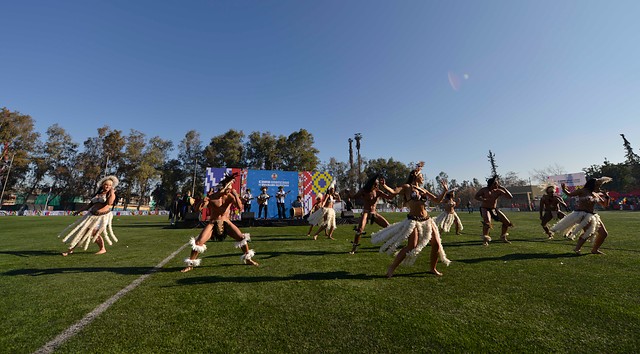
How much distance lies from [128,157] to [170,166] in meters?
7.43

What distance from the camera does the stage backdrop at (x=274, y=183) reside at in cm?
2183

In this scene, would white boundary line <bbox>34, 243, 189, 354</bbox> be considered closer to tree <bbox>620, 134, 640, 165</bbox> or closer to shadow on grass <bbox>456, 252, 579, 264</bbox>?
shadow on grass <bbox>456, 252, 579, 264</bbox>

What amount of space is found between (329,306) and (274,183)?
20120mm

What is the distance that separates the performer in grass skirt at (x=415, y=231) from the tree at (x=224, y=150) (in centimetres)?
5004

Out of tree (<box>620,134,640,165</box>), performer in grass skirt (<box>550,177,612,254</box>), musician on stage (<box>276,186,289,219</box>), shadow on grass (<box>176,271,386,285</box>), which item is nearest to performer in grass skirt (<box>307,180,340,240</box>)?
shadow on grass (<box>176,271,386,285</box>)

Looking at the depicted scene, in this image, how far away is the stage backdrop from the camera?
21828 mm

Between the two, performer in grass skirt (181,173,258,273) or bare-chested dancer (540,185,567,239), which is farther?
bare-chested dancer (540,185,567,239)

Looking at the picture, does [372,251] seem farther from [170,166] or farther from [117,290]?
[170,166]

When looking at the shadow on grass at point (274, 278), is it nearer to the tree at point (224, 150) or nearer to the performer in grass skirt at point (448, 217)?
the performer in grass skirt at point (448, 217)

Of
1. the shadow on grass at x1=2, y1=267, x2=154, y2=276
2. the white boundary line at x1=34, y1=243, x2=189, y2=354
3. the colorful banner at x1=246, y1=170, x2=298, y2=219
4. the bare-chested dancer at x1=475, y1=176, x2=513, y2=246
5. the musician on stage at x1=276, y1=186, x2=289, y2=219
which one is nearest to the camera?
the white boundary line at x1=34, y1=243, x2=189, y2=354

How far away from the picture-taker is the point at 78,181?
53875 millimetres

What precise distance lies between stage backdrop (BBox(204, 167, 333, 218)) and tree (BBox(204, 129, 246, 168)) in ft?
102

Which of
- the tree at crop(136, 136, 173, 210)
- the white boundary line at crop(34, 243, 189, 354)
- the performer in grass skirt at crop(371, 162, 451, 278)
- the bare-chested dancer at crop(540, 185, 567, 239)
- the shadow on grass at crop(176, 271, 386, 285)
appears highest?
the tree at crop(136, 136, 173, 210)

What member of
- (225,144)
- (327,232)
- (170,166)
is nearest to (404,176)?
(225,144)
